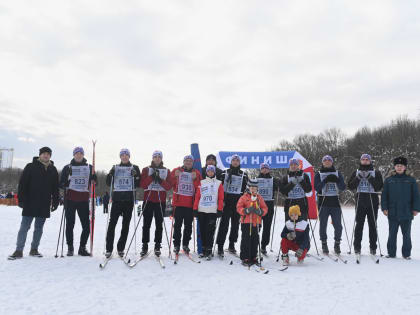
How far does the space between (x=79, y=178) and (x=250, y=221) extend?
3751mm

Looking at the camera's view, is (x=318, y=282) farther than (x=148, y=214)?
No

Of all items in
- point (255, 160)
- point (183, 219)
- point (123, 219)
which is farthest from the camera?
point (255, 160)

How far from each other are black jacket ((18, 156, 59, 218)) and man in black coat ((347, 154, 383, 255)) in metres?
6.58

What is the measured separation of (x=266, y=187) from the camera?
7.89 metres

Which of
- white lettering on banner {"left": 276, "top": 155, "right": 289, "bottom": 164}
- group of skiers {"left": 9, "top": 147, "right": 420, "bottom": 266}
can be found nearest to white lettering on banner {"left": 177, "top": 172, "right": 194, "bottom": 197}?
group of skiers {"left": 9, "top": 147, "right": 420, "bottom": 266}

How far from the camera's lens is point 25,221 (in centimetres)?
664

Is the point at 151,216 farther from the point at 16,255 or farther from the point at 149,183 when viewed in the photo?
the point at 16,255

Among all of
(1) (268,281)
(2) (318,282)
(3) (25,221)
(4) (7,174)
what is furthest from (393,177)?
(4) (7,174)

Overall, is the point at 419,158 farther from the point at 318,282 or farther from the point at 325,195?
the point at 318,282

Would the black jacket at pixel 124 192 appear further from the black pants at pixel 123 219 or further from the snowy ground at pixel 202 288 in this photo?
the snowy ground at pixel 202 288

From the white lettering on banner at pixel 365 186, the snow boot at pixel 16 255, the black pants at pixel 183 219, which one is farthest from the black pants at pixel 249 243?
the snow boot at pixel 16 255

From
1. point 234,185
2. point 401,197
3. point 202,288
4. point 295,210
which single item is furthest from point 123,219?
point 401,197

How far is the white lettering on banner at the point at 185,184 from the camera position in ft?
23.4

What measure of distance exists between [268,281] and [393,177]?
14.3ft
